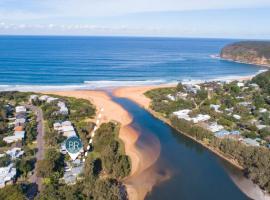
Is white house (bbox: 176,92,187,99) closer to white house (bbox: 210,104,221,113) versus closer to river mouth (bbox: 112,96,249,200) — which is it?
white house (bbox: 210,104,221,113)

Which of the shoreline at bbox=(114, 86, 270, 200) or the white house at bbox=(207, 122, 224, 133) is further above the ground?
the white house at bbox=(207, 122, 224, 133)

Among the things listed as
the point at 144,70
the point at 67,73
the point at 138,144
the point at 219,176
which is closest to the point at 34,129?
the point at 138,144

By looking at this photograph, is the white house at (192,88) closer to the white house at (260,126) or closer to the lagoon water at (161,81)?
the lagoon water at (161,81)

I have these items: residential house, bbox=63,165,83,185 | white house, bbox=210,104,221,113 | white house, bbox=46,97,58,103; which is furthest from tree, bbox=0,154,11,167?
white house, bbox=210,104,221,113

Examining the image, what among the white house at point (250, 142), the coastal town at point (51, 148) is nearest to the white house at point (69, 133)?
the coastal town at point (51, 148)

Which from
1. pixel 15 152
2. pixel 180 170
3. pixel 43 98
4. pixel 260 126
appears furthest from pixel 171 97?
pixel 15 152

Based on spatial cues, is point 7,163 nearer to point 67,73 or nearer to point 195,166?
point 195,166

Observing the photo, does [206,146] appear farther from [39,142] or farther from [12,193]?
[12,193]
